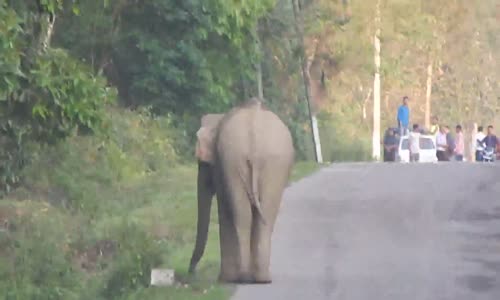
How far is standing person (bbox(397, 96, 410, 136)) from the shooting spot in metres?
41.0

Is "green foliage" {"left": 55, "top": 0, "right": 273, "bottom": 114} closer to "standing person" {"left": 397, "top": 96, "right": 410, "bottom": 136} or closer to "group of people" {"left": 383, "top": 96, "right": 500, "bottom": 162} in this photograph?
"standing person" {"left": 397, "top": 96, "right": 410, "bottom": 136}

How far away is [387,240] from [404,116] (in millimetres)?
23135

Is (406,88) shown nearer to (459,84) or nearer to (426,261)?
(459,84)

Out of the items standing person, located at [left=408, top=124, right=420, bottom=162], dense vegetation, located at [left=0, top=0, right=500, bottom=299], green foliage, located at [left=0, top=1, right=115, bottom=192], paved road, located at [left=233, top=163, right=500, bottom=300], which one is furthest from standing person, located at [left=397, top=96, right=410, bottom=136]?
green foliage, located at [left=0, top=1, right=115, bottom=192]

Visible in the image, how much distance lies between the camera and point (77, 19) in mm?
33844

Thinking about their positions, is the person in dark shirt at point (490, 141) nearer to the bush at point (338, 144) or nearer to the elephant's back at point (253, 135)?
the bush at point (338, 144)

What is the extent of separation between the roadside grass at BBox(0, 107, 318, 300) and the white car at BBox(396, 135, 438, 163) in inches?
463

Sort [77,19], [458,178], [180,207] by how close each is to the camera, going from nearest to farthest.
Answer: [180,207]
[458,178]
[77,19]

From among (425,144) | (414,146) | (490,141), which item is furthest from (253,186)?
(425,144)

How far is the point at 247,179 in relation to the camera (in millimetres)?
14500

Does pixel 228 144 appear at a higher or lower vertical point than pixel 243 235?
higher

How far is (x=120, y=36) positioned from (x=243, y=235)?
21.0 meters

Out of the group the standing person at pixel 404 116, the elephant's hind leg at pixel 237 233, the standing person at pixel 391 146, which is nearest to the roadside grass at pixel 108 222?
the elephant's hind leg at pixel 237 233

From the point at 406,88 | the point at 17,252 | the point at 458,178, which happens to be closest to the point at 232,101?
the point at 458,178
